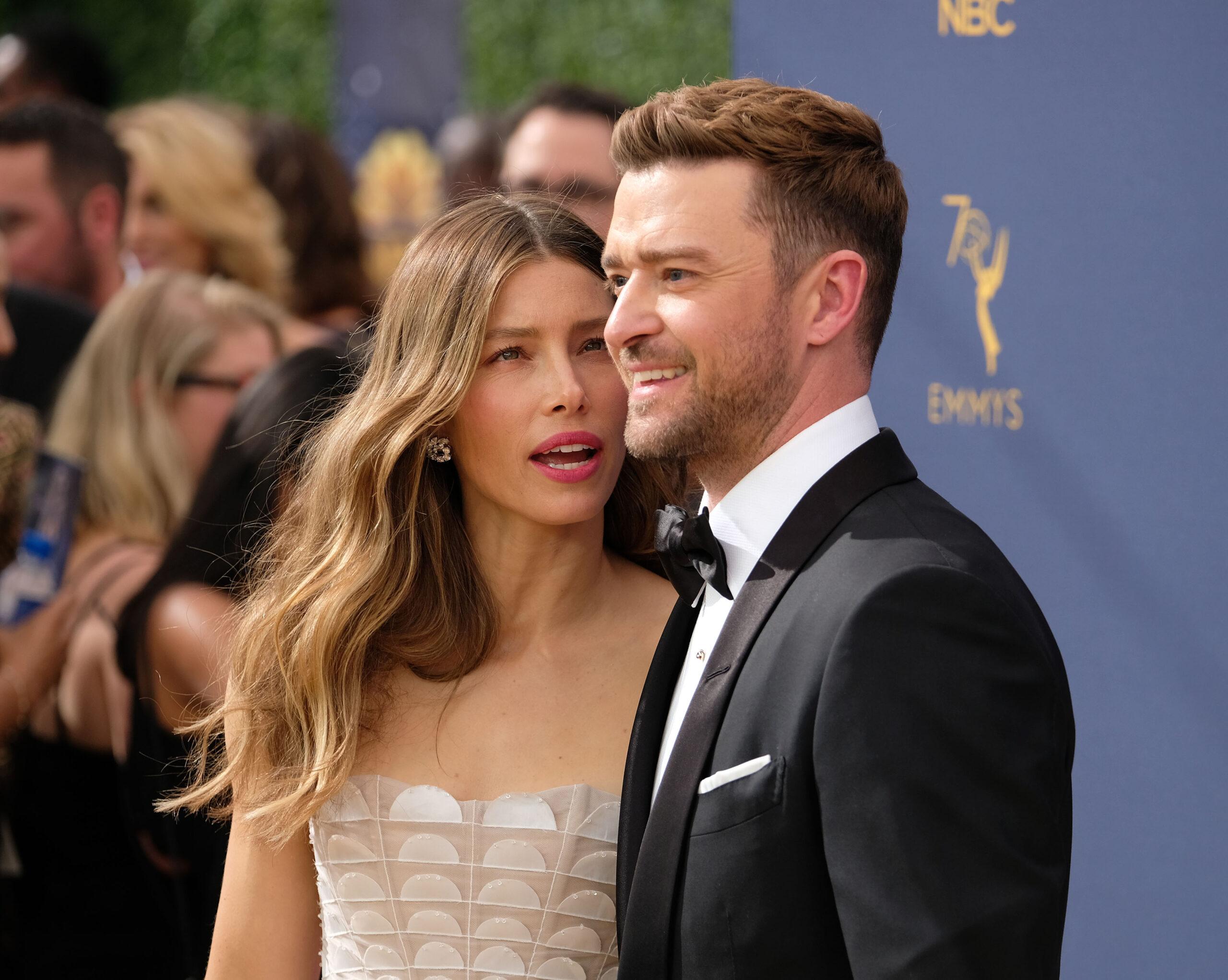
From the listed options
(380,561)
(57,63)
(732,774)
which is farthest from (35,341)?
(57,63)

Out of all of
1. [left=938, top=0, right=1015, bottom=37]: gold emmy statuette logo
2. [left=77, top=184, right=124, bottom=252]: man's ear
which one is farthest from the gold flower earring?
[left=77, top=184, right=124, bottom=252]: man's ear

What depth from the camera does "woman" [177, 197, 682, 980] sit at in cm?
220

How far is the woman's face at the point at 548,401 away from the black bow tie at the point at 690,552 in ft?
0.76

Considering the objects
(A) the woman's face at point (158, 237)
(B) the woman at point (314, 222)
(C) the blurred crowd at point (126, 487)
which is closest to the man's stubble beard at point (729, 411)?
(C) the blurred crowd at point (126, 487)

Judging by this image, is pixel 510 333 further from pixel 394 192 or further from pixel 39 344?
pixel 394 192

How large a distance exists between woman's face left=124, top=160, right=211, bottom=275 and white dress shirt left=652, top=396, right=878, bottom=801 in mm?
4987

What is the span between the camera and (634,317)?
1.83 m

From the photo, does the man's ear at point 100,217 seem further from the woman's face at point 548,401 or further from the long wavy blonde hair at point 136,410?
the woman's face at point 548,401

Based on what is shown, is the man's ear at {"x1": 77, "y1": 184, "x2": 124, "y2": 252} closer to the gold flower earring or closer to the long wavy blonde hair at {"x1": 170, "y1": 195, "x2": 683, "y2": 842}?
the long wavy blonde hair at {"x1": 170, "y1": 195, "x2": 683, "y2": 842}

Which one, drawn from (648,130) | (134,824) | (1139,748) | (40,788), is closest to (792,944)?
(648,130)

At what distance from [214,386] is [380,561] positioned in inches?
93.4

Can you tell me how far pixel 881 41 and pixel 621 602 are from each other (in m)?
1.23

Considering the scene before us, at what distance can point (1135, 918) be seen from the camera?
2.55m

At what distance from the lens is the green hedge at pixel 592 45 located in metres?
8.25
